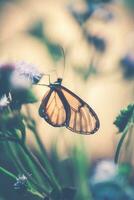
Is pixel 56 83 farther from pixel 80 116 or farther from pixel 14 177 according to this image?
pixel 14 177

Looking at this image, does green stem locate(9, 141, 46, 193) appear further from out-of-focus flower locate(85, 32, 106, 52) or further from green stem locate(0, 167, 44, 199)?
out-of-focus flower locate(85, 32, 106, 52)

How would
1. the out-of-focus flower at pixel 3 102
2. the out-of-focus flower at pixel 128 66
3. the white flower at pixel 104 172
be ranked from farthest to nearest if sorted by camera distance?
the out-of-focus flower at pixel 128 66, the out-of-focus flower at pixel 3 102, the white flower at pixel 104 172

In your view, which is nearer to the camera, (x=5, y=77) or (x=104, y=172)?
(x=104, y=172)

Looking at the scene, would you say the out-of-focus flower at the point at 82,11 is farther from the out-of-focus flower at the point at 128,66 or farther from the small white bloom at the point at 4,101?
the small white bloom at the point at 4,101

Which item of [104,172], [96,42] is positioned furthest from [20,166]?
[96,42]

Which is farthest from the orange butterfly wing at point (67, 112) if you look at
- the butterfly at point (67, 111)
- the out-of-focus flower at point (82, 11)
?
the out-of-focus flower at point (82, 11)

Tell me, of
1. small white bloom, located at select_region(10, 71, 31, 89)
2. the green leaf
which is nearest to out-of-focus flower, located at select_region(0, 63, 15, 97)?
small white bloom, located at select_region(10, 71, 31, 89)

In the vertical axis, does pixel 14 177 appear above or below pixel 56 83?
below

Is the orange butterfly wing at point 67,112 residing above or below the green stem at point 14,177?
above
